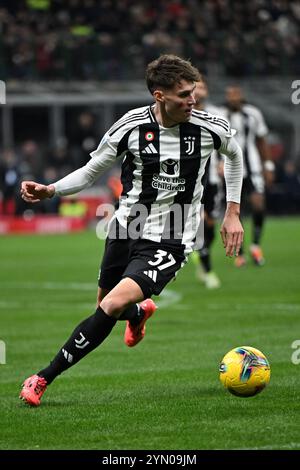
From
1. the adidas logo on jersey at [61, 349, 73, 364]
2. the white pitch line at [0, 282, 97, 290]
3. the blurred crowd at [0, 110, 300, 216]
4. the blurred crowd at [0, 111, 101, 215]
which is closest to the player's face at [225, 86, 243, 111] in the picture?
the white pitch line at [0, 282, 97, 290]

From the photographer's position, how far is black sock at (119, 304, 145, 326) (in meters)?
8.00

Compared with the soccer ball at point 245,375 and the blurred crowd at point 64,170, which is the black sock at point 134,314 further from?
the blurred crowd at point 64,170

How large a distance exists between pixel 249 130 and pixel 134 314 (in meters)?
9.15

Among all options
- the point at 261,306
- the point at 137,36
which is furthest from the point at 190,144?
the point at 137,36

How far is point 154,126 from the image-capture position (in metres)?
7.52

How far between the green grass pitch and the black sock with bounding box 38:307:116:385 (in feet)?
0.88

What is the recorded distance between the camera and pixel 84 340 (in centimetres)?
718

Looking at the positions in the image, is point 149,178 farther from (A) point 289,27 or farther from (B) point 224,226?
(A) point 289,27

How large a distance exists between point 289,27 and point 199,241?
75.4 feet

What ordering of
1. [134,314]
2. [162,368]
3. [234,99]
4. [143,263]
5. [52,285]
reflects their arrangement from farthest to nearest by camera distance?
1. [234,99]
2. [52,285]
3. [162,368]
4. [134,314]
5. [143,263]

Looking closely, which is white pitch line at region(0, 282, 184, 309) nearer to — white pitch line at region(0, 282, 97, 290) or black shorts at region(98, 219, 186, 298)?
white pitch line at region(0, 282, 97, 290)

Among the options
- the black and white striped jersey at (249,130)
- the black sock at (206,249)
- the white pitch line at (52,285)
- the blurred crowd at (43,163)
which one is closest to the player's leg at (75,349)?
the black sock at (206,249)

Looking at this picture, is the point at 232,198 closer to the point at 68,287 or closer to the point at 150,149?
the point at 150,149
